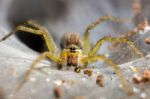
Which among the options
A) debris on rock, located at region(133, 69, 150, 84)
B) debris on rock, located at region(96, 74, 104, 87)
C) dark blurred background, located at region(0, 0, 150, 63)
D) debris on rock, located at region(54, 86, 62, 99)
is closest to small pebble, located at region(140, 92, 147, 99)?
debris on rock, located at region(133, 69, 150, 84)

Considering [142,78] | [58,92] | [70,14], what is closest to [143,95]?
[142,78]

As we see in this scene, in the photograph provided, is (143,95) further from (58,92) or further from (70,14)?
(70,14)

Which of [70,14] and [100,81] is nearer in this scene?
[100,81]

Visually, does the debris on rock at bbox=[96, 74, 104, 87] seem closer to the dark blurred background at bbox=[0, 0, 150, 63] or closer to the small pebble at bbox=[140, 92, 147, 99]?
the small pebble at bbox=[140, 92, 147, 99]

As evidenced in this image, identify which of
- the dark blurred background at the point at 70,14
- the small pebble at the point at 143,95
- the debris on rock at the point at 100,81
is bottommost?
the small pebble at the point at 143,95

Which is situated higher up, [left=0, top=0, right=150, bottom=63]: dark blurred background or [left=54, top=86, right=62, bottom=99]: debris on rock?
[left=0, top=0, right=150, bottom=63]: dark blurred background

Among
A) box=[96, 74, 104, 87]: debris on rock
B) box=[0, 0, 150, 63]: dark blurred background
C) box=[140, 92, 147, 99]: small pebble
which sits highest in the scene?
box=[0, 0, 150, 63]: dark blurred background

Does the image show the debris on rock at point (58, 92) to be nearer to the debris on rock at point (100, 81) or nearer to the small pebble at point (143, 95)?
the debris on rock at point (100, 81)

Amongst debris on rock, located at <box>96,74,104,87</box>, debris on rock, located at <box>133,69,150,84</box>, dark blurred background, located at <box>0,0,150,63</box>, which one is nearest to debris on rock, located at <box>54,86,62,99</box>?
debris on rock, located at <box>96,74,104,87</box>

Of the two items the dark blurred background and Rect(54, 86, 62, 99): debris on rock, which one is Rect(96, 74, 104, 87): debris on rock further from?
the dark blurred background

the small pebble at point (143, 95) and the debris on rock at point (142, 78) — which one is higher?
the debris on rock at point (142, 78)

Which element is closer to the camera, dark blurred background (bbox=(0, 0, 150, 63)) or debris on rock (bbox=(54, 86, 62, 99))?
debris on rock (bbox=(54, 86, 62, 99))

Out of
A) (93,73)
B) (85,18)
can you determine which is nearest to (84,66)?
(93,73)

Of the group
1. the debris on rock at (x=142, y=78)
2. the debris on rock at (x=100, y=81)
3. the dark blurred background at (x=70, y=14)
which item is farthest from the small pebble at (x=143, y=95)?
the dark blurred background at (x=70, y=14)
